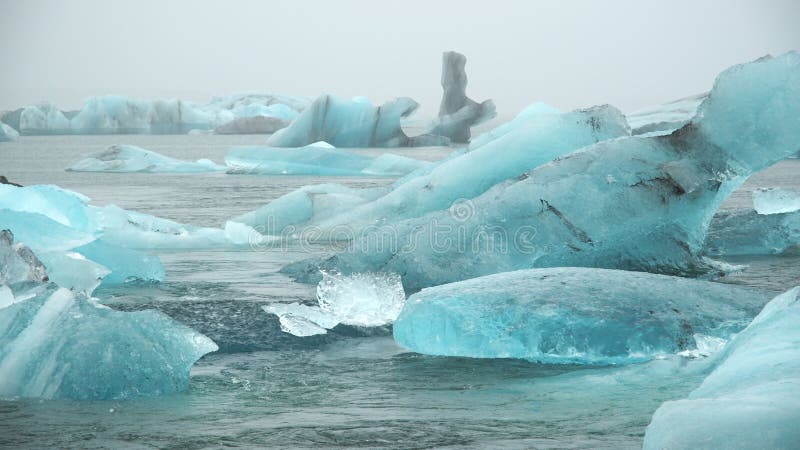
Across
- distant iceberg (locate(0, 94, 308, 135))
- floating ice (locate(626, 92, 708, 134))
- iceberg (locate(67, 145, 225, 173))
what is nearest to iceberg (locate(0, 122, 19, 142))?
distant iceberg (locate(0, 94, 308, 135))

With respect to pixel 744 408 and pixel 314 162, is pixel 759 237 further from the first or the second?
pixel 314 162

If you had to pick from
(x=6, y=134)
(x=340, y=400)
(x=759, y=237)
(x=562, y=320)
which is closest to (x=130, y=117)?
(x=6, y=134)

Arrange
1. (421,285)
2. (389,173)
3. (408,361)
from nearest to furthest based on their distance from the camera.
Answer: (408,361) < (421,285) < (389,173)

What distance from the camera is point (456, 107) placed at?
2891 centimetres

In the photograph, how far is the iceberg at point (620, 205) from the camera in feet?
19.5

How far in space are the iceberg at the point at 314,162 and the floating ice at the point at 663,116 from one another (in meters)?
6.53

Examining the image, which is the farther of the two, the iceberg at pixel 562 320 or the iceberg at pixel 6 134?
the iceberg at pixel 6 134

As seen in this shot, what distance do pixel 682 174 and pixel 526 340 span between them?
88.8 inches

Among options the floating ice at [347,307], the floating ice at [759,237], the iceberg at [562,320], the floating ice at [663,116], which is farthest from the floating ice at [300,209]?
the floating ice at [663,116]

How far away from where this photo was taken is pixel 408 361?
424cm

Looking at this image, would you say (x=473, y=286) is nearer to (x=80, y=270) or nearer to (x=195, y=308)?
(x=195, y=308)

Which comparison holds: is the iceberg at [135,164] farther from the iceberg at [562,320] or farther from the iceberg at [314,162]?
the iceberg at [562,320]

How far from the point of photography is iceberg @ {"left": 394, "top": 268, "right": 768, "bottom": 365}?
13.8 feet

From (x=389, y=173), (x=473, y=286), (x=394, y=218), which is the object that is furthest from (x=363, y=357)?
(x=389, y=173)
